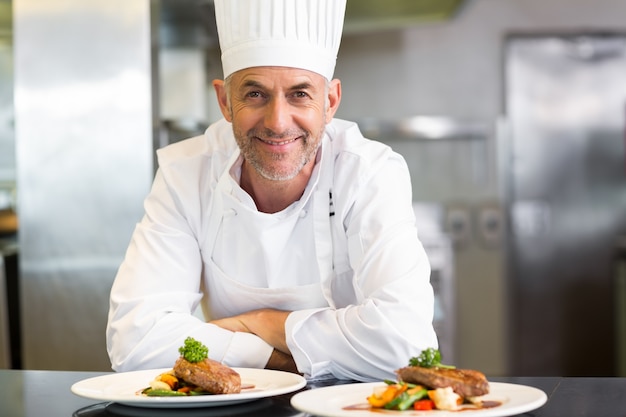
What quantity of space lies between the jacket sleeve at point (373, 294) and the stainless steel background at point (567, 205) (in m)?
3.26

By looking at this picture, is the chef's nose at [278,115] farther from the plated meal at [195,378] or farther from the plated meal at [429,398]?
the plated meal at [429,398]

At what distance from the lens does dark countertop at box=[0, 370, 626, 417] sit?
131 cm

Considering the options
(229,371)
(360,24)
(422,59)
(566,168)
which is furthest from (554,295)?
(229,371)

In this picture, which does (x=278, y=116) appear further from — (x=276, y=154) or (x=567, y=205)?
(x=567, y=205)

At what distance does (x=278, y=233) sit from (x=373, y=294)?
340mm

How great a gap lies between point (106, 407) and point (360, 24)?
12.1 ft

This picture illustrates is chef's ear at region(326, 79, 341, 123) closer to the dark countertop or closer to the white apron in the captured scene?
the white apron

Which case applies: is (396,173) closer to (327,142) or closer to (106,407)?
(327,142)

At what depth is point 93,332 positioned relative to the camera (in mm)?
3514

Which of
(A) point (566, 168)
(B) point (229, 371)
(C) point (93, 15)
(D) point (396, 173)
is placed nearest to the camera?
(B) point (229, 371)

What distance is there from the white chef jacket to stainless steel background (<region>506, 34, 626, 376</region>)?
3.17 m

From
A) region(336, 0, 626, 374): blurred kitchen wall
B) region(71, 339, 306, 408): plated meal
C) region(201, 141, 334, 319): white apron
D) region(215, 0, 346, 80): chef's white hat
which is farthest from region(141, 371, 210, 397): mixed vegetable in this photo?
region(336, 0, 626, 374): blurred kitchen wall

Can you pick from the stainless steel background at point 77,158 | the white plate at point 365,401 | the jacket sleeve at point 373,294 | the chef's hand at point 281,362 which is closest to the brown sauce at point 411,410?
the white plate at point 365,401

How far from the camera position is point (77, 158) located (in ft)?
11.4
